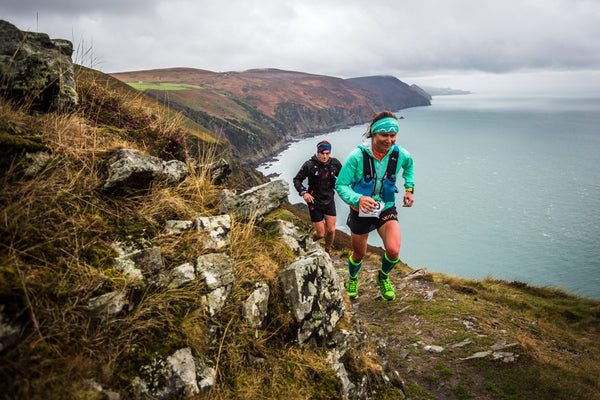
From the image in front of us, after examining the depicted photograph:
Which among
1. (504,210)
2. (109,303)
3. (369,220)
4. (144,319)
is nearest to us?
(109,303)

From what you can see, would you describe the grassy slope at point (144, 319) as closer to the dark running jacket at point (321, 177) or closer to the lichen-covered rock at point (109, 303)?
the lichen-covered rock at point (109, 303)

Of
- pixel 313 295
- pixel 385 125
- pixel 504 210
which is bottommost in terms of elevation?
pixel 504 210

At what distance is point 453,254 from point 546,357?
218 ft

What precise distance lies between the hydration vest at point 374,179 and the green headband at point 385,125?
0.43 metres

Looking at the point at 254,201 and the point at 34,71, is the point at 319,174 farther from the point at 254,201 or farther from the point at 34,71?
the point at 34,71

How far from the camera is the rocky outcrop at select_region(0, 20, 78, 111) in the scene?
11.5ft

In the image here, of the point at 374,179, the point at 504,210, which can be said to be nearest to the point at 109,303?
the point at 374,179

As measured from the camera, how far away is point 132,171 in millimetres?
3408

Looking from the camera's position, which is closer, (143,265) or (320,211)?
(143,265)

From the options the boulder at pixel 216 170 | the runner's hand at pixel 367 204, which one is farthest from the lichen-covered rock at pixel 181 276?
the runner's hand at pixel 367 204

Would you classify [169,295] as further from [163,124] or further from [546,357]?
[546,357]

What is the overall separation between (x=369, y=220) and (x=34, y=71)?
18.5ft

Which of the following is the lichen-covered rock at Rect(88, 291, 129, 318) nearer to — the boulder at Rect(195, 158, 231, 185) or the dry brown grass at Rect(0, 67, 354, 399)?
the dry brown grass at Rect(0, 67, 354, 399)

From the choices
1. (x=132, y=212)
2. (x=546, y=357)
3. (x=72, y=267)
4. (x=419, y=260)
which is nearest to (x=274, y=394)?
(x=72, y=267)
